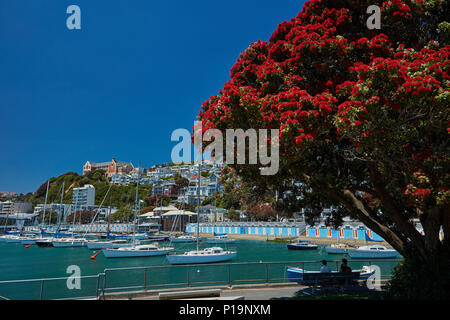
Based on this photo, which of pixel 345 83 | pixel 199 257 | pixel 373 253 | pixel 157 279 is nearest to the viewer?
pixel 345 83

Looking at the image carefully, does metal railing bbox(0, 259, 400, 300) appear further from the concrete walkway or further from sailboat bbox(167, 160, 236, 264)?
sailboat bbox(167, 160, 236, 264)

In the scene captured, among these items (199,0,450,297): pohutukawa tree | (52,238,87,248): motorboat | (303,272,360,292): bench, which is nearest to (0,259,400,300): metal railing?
(303,272,360,292): bench

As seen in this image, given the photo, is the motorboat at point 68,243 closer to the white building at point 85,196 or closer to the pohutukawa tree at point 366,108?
the pohutukawa tree at point 366,108

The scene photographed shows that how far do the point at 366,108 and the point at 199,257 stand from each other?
36835 mm

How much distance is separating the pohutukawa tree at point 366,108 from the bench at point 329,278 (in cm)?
303

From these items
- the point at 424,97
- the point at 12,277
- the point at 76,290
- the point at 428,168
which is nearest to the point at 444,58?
the point at 424,97

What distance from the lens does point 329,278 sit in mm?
12172

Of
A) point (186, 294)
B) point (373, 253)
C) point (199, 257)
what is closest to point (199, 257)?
point (199, 257)

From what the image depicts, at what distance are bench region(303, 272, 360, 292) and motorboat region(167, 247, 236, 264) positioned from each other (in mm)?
29781

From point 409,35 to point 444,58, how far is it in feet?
9.51

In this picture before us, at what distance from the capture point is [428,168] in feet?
23.5

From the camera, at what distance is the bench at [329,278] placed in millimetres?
12070

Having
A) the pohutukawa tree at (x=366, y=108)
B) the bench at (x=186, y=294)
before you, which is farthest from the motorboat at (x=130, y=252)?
the pohutukawa tree at (x=366, y=108)

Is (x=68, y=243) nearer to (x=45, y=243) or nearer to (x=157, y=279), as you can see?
(x=45, y=243)
